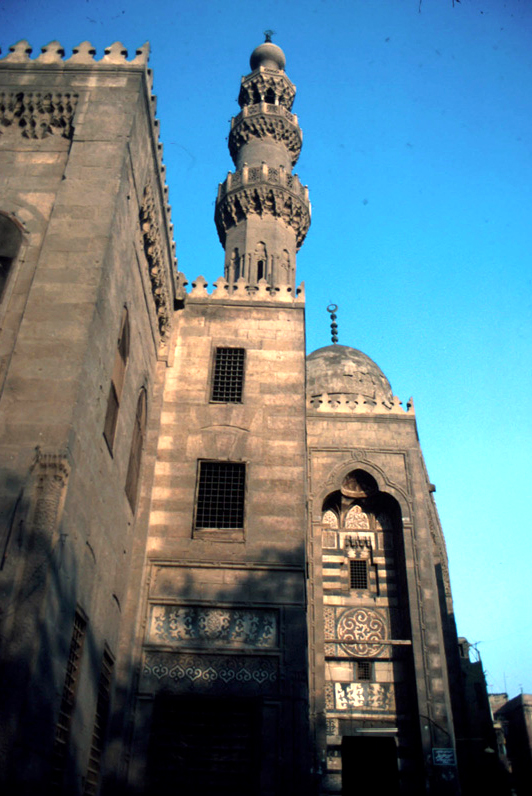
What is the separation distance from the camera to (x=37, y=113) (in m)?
12.1

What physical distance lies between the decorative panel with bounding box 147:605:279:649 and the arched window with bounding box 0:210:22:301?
19.5 feet

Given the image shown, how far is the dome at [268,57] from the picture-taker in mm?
32125

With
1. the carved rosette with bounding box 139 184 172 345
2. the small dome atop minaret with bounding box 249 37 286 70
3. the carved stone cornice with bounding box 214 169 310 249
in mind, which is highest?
the small dome atop minaret with bounding box 249 37 286 70

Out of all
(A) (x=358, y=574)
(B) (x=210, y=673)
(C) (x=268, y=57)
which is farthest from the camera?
(C) (x=268, y=57)

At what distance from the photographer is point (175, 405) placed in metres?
14.4

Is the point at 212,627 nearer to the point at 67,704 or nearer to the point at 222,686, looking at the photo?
the point at 222,686

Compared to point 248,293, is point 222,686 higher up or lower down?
lower down

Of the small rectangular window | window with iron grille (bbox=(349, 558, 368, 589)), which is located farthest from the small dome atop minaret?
the small rectangular window

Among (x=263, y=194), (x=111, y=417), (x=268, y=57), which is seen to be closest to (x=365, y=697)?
(x=111, y=417)

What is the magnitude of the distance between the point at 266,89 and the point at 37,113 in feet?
67.2

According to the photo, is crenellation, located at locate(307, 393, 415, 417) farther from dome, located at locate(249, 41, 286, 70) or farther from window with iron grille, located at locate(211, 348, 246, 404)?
dome, located at locate(249, 41, 286, 70)

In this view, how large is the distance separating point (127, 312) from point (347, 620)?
33.7ft

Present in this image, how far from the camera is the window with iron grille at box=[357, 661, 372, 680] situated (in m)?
17.3

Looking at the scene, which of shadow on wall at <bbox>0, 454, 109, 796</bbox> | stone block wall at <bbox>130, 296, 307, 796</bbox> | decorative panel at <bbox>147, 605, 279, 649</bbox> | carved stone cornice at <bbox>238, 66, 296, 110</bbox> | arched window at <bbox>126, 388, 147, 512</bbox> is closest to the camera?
shadow on wall at <bbox>0, 454, 109, 796</bbox>
